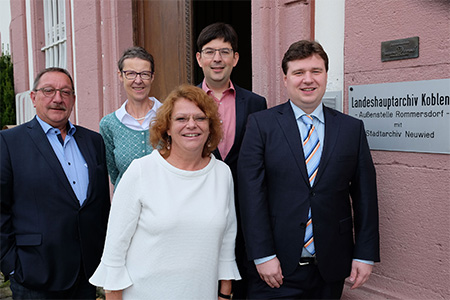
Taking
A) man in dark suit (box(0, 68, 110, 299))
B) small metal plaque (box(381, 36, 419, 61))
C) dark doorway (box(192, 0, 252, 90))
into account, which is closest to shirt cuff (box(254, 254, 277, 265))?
man in dark suit (box(0, 68, 110, 299))

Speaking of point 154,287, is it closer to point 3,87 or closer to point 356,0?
point 356,0

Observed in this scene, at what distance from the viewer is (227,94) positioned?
2881 mm

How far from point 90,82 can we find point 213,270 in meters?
4.29

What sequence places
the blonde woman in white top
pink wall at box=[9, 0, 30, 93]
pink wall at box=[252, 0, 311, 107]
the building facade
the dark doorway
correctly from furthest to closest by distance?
1. pink wall at box=[9, 0, 30, 93]
2. the dark doorway
3. pink wall at box=[252, 0, 311, 107]
4. the building facade
5. the blonde woman in white top

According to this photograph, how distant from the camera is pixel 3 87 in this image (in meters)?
9.60

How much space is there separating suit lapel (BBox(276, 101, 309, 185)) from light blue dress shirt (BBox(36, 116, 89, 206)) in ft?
3.83

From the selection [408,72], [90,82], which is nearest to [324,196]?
[408,72]

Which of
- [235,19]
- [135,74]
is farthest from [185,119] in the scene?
[235,19]

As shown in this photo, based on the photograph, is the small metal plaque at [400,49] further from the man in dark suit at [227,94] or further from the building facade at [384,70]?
the man in dark suit at [227,94]

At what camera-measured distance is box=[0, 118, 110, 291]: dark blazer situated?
2307mm

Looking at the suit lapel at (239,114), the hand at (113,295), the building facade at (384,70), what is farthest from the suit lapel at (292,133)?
the hand at (113,295)

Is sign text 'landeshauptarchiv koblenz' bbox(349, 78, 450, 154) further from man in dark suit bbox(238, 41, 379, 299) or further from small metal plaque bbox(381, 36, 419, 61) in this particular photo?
man in dark suit bbox(238, 41, 379, 299)

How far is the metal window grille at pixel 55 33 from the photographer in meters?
6.89

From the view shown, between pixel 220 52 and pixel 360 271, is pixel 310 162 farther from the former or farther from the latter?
pixel 220 52
